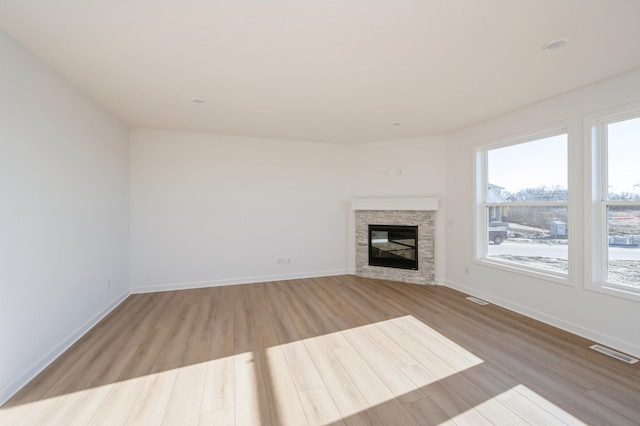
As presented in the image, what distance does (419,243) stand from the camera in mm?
4965

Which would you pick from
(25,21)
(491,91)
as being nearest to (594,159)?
(491,91)

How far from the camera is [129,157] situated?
14.1 ft

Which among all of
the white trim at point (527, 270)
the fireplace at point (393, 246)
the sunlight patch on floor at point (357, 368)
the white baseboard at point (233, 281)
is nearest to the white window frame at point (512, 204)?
the white trim at point (527, 270)

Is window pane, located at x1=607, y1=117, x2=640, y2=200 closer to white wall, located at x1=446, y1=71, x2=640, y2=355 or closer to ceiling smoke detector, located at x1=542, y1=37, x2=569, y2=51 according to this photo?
white wall, located at x1=446, y1=71, x2=640, y2=355

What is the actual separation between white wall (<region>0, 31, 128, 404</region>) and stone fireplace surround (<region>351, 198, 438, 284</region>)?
4011mm

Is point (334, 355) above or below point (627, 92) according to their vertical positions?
below

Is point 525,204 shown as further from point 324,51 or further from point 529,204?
point 324,51

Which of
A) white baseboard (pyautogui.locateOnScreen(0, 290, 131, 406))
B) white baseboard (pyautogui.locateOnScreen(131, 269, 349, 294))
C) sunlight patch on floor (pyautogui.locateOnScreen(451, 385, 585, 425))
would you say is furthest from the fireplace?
white baseboard (pyautogui.locateOnScreen(0, 290, 131, 406))

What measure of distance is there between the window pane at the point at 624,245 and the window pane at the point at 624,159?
16 centimetres

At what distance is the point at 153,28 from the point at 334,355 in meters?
2.99

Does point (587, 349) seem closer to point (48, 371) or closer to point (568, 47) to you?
point (568, 47)

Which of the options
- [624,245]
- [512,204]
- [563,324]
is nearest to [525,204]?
[512,204]

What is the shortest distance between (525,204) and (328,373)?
10.9ft

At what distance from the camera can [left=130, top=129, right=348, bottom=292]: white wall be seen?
4418mm
